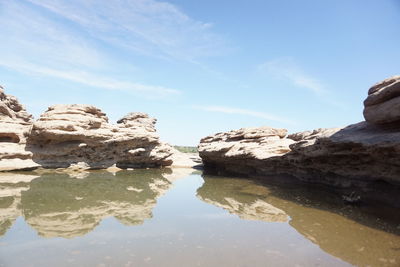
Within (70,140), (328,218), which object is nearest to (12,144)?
(70,140)

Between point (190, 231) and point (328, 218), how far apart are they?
4.79 m

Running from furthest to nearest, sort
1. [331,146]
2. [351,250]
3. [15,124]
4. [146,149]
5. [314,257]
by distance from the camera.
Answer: [146,149], [15,124], [331,146], [351,250], [314,257]

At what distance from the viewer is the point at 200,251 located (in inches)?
247

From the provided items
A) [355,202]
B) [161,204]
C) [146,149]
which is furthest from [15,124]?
[355,202]

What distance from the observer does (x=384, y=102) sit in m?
11.0

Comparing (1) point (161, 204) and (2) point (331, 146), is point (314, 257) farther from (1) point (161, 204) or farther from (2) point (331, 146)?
(2) point (331, 146)

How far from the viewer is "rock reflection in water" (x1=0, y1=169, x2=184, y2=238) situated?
8.05 meters

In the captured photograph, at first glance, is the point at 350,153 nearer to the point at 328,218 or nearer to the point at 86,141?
the point at 328,218

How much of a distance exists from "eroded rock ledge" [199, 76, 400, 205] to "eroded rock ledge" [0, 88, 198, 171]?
11.1m

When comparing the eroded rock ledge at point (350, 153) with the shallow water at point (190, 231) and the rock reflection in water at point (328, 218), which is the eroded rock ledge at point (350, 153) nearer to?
the rock reflection in water at point (328, 218)

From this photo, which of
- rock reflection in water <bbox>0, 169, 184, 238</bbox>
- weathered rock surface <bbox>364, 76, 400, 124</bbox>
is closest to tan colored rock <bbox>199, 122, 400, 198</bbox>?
weathered rock surface <bbox>364, 76, 400, 124</bbox>

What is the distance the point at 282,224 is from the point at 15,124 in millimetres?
23125

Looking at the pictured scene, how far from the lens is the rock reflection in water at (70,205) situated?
805 cm

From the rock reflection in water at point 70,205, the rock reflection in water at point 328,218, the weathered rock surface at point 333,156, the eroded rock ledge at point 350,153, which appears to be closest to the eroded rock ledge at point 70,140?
the rock reflection in water at point 70,205
